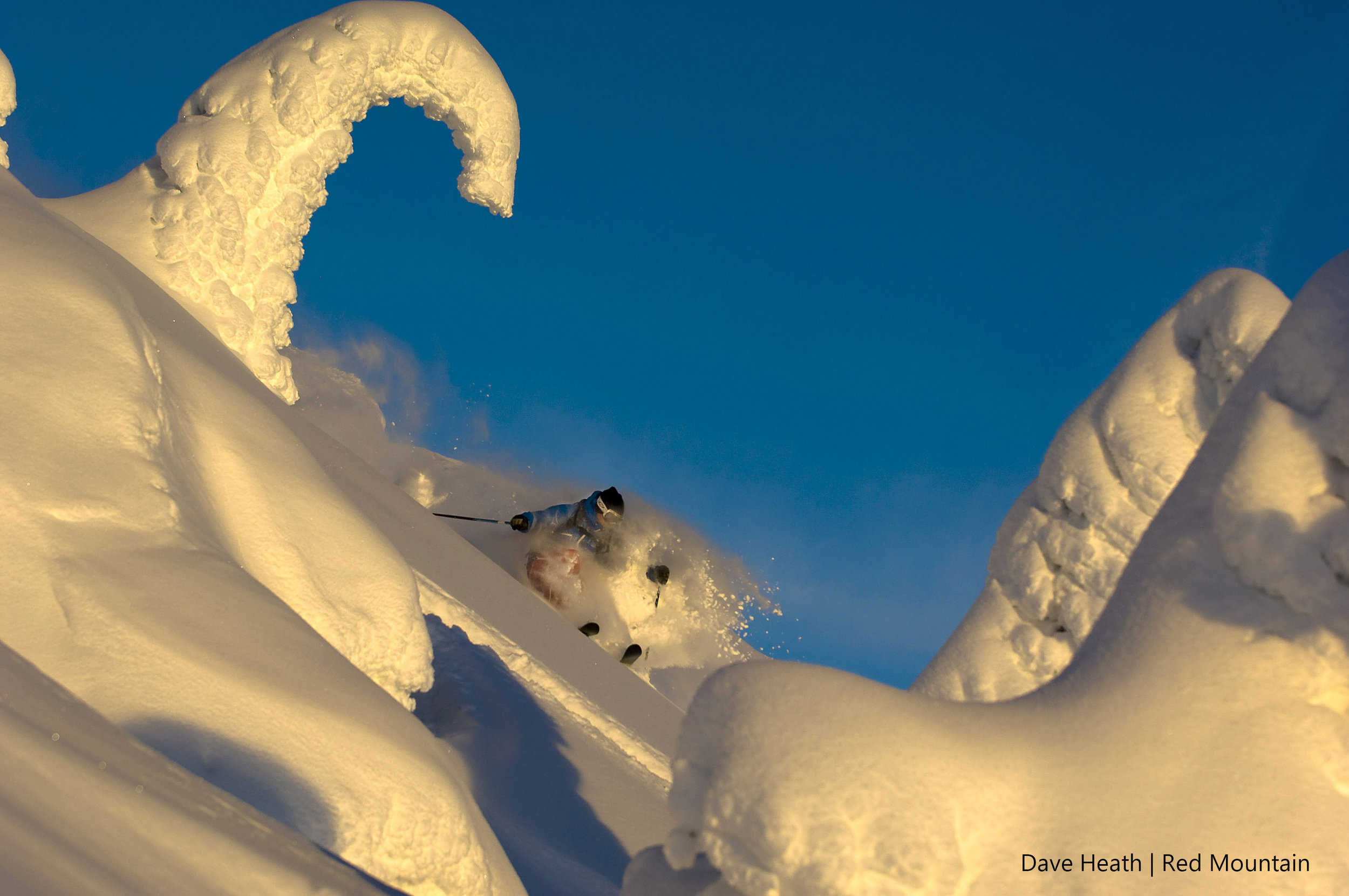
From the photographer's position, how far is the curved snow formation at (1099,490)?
3.46 meters

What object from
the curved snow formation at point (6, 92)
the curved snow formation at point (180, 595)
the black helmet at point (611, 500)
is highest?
the black helmet at point (611, 500)

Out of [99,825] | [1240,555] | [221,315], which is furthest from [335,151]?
[1240,555]

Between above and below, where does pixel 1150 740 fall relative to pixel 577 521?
below

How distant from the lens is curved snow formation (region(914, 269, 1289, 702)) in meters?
3.46

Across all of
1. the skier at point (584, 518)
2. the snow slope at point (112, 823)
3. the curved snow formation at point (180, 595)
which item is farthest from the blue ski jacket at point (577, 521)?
the snow slope at point (112, 823)

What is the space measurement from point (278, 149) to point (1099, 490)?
4.82m

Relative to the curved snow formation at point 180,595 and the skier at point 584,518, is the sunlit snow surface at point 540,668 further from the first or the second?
the skier at point 584,518

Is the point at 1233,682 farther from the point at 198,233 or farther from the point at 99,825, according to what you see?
the point at 198,233

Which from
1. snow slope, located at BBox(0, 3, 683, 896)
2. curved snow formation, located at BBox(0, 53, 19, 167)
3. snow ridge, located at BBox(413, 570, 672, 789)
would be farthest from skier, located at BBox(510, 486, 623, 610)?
curved snow formation, located at BBox(0, 53, 19, 167)

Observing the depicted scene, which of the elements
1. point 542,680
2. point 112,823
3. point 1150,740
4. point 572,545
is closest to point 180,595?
point 112,823

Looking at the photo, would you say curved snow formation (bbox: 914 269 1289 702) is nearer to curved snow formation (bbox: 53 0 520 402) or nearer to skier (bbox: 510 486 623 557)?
curved snow formation (bbox: 53 0 520 402)

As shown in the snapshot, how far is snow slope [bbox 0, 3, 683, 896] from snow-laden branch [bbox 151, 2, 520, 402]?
0.05 ft

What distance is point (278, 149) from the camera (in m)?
5.78

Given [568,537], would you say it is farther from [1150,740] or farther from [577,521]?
[1150,740]
